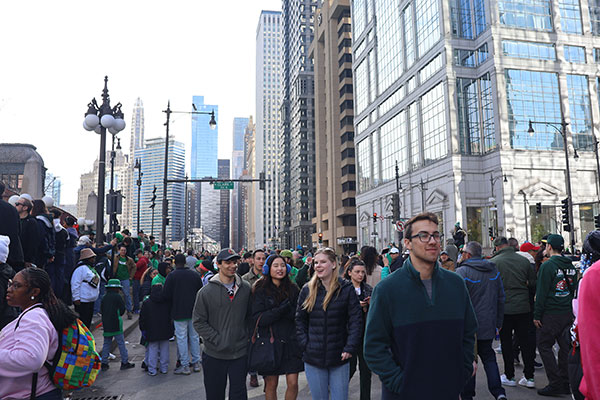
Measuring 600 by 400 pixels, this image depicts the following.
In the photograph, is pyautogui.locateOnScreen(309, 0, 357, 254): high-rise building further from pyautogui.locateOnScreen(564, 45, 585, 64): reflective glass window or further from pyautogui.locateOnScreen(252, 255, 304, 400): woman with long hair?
pyautogui.locateOnScreen(252, 255, 304, 400): woman with long hair

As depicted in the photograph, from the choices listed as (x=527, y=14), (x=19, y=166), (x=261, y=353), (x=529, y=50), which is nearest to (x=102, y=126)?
(x=261, y=353)

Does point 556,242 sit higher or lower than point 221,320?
higher

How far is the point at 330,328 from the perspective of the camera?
200 inches

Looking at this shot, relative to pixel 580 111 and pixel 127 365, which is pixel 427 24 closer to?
pixel 580 111

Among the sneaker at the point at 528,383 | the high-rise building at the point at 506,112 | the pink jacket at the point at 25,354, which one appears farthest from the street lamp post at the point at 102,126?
the high-rise building at the point at 506,112

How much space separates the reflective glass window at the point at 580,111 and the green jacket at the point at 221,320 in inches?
2225

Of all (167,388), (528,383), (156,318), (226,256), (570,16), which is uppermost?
(570,16)

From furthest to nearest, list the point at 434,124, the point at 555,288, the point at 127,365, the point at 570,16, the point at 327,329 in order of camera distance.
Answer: the point at 434,124 < the point at 570,16 < the point at 127,365 < the point at 555,288 < the point at 327,329

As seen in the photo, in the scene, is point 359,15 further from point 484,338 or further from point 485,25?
point 484,338

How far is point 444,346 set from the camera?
3.15 meters

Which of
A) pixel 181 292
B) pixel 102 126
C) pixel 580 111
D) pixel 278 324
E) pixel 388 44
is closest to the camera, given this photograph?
pixel 278 324

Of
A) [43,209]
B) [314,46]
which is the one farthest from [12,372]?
[314,46]

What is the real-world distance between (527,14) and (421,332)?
59139 mm

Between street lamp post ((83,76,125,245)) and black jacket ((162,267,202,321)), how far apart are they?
5.12 m
